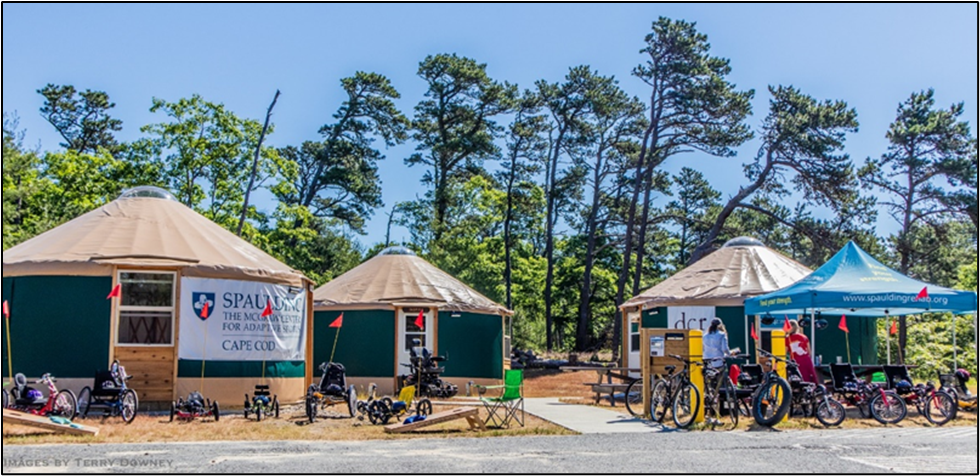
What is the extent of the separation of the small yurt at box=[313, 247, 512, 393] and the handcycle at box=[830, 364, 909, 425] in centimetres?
730

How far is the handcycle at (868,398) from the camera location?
10.7 m

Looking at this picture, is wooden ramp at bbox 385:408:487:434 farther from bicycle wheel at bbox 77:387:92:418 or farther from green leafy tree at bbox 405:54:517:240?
green leafy tree at bbox 405:54:517:240

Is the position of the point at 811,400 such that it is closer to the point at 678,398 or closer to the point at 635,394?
the point at 678,398

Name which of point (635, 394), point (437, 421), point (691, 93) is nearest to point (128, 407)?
point (437, 421)

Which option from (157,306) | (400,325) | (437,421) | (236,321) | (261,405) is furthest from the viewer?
(400,325)

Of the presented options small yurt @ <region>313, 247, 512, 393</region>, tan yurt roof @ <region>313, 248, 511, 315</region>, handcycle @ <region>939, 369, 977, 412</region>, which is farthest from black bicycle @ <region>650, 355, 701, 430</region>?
tan yurt roof @ <region>313, 248, 511, 315</region>

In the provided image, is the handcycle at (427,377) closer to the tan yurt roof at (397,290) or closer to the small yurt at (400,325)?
the small yurt at (400,325)

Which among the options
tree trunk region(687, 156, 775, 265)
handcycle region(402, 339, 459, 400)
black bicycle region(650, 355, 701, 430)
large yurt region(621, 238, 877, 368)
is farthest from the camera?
tree trunk region(687, 156, 775, 265)

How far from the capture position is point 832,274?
1267 centimetres

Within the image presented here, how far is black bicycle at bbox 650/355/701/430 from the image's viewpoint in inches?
393

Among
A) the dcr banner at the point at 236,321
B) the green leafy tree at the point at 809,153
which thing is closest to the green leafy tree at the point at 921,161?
the green leafy tree at the point at 809,153

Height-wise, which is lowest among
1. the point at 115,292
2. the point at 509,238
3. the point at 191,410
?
the point at 191,410

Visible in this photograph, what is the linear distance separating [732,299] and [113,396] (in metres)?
10.6

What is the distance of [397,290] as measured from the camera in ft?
57.4
